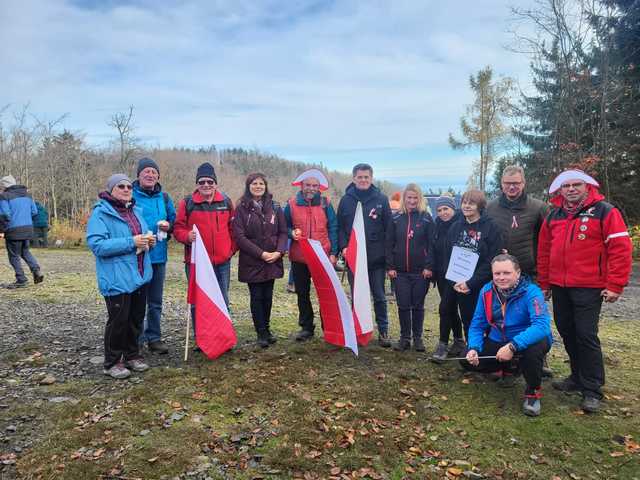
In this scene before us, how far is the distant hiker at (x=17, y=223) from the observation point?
1006cm

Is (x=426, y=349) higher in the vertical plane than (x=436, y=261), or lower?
lower

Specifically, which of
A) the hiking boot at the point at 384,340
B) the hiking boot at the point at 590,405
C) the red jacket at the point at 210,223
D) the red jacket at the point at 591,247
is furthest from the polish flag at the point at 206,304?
the hiking boot at the point at 590,405

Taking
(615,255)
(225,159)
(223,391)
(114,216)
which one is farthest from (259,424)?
(225,159)

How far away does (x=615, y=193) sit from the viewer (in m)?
21.2

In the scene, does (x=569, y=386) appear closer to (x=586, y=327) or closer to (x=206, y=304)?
(x=586, y=327)

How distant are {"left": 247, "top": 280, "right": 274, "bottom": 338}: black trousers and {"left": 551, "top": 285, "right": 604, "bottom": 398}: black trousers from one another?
3544mm

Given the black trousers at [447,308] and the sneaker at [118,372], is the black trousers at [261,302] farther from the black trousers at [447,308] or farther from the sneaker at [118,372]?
the black trousers at [447,308]

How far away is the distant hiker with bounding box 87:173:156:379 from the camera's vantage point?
193 inches

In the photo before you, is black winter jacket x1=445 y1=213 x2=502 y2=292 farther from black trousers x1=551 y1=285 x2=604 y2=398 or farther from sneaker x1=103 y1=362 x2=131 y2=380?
sneaker x1=103 y1=362 x2=131 y2=380

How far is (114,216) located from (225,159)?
4785 inches

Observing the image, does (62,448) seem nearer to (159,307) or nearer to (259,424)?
(259,424)

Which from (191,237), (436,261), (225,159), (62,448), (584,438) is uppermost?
(225,159)

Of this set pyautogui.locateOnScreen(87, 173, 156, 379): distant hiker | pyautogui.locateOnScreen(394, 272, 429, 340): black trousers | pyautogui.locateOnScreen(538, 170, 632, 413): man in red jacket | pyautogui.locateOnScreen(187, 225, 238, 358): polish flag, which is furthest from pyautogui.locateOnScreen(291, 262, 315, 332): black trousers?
pyautogui.locateOnScreen(538, 170, 632, 413): man in red jacket

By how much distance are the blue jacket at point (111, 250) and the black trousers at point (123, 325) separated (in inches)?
5.4
